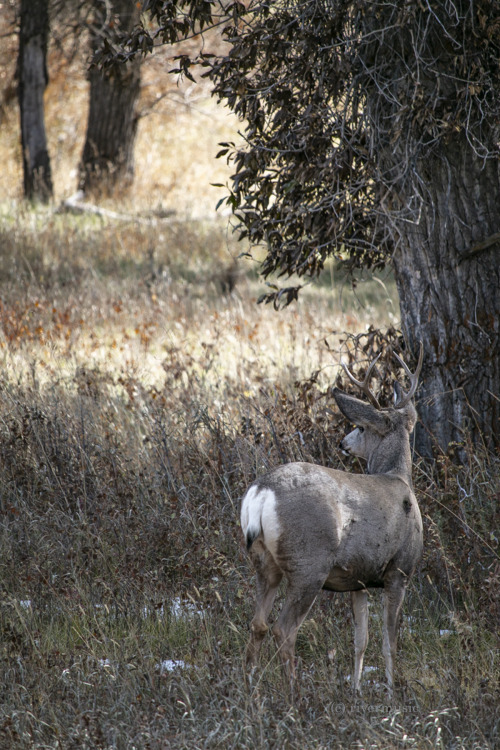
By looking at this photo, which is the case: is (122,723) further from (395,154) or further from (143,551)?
(395,154)

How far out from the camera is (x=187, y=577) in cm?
497

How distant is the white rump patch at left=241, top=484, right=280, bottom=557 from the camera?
3.65 meters

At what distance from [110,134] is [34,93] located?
1.78 metres

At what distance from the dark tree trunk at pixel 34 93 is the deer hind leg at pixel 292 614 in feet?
43.8

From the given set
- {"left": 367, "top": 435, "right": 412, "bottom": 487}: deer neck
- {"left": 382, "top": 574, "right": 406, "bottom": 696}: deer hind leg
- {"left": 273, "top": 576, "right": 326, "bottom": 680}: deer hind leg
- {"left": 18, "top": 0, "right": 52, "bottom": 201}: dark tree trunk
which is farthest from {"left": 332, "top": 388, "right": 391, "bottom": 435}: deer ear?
{"left": 18, "top": 0, "right": 52, "bottom": 201}: dark tree trunk

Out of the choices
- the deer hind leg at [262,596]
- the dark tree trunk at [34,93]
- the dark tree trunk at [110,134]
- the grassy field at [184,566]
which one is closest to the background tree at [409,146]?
the grassy field at [184,566]

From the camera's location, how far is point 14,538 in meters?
5.43

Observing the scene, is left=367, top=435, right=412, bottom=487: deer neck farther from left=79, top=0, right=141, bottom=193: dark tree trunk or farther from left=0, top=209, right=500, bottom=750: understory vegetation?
left=79, top=0, right=141, bottom=193: dark tree trunk

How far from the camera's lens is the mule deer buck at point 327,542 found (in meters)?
3.67

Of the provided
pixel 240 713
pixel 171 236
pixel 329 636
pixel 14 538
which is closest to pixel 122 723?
pixel 240 713

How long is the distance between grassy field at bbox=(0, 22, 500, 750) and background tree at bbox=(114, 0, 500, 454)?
0.62 metres

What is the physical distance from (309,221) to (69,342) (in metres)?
3.85

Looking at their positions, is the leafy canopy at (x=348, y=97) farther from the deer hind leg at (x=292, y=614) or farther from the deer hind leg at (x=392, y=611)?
the deer hind leg at (x=292, y=614)

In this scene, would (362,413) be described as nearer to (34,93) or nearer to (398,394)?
(398,394)
